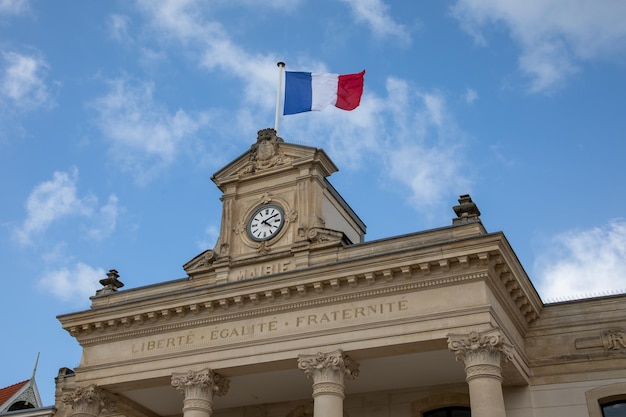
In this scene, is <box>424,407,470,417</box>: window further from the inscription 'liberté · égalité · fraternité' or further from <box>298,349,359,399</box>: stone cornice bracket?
the inscription 'liberté · égalité · fraternité'

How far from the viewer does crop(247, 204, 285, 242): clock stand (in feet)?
83.2

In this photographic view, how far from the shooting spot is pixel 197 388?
907 inches

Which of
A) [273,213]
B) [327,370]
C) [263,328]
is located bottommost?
[327,370]

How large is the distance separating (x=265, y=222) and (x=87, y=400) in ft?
27.0

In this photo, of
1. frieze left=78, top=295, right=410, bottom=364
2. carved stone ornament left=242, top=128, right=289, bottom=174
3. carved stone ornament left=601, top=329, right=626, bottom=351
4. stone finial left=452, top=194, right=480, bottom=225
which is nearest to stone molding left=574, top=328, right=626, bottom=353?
carved stone ornament left=601, top=329, right=626, bottom=351

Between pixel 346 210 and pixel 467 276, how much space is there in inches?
304

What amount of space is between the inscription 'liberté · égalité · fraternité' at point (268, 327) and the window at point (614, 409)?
679 cm


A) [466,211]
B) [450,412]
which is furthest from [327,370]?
[466,211]

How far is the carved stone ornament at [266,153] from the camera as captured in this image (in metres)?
26.6

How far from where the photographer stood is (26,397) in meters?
41.2

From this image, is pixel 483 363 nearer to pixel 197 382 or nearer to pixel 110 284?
pixel 197 382

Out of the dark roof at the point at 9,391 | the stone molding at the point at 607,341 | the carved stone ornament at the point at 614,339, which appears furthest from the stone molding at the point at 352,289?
the dark roof at the point at 9,391

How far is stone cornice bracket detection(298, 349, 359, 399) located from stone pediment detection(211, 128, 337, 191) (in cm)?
693

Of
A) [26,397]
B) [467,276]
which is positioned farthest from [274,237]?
[26,397]
